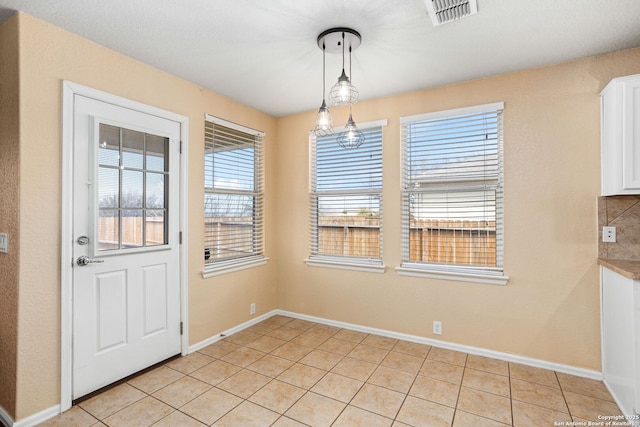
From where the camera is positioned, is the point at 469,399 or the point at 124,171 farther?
the point at 124,171

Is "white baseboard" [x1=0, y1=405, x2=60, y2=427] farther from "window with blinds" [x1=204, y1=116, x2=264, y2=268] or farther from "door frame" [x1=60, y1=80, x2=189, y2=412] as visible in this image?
"window with blinds" [x1=204, y1=116, x2=264, y2=268]

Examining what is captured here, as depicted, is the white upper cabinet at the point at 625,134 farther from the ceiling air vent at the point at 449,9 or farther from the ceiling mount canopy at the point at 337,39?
the ceiling mount canopy at the point at 337,39

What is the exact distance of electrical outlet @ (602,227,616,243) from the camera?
→ 246cm

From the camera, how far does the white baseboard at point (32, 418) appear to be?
6.47 ft

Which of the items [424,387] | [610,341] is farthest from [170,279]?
[610,341]

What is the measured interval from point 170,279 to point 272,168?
182 centimetres

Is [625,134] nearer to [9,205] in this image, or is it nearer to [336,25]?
[336,25]

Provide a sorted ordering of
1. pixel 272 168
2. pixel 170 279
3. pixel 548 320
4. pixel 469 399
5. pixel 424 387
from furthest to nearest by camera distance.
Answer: pixel 272 168 < pixel 170 279 < pixel 548 320 < pixel 424 387 < pixel 469 399

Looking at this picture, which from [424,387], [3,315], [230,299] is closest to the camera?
[3,315]

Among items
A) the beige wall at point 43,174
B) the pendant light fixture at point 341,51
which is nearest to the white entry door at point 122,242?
the beige wall at point 43,174

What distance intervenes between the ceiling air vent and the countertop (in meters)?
1.79

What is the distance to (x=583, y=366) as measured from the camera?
2.57 metres

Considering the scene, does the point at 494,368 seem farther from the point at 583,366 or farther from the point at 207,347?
the point at 207,347

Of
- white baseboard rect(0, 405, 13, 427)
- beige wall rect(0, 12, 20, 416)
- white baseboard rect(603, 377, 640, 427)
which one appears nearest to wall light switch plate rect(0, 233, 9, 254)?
beige wall rect(0, 12, 20, 416)
